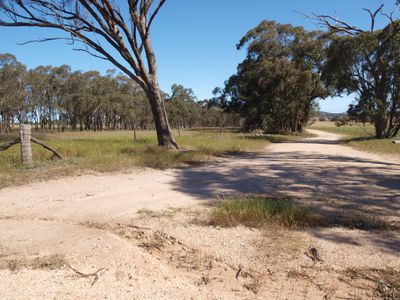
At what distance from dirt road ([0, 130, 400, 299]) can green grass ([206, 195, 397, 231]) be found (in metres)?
0.26

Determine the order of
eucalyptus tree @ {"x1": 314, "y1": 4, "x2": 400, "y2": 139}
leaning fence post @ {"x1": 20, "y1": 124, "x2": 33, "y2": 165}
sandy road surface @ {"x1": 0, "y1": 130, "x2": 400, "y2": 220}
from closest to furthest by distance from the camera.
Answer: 1. sandy road surface @ {"x1": 0, "y1": 130, "x2": 400, "y2": 220}
2. leaning fence post @ {"x1": 20, "y1": 124, "x2": 33, "y2": 165}
3. eucalyptus tree @ {"x1": 314, "y1": 4, "x2": 400, "y2": 139}

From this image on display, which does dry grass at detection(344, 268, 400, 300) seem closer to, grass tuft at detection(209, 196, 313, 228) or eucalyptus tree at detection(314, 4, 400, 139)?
grass tuft at detection(209, 196, 313, 228)

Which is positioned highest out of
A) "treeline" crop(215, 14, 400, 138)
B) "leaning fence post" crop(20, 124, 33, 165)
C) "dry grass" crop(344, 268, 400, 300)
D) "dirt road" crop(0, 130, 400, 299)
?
"treeline" crop(215, 14, 400, 138)

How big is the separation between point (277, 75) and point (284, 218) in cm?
3144

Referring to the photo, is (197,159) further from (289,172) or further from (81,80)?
(81,80)

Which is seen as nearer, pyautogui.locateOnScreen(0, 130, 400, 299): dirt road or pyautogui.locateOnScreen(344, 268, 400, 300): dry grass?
pyautogui.locateOnScreen(344, 268, 400, 300): dry grass

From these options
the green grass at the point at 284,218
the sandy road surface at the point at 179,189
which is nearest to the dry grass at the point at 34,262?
the sandy road surface at the point at 179,189

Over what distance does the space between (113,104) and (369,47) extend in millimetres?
56653

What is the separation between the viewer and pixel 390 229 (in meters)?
4.29

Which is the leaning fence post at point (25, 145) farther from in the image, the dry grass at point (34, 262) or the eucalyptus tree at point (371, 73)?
the eucalyptus tree at point (371, 73)

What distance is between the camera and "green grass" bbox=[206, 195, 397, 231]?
4441 mm

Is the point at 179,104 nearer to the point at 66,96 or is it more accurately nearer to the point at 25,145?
the point at 66,96

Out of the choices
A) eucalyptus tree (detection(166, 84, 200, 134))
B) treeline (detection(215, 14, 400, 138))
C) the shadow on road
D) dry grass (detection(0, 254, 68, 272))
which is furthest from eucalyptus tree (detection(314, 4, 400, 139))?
eucalyptus tree (detection(166, 84, 200, 134))

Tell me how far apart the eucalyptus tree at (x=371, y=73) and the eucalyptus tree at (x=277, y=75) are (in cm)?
599
